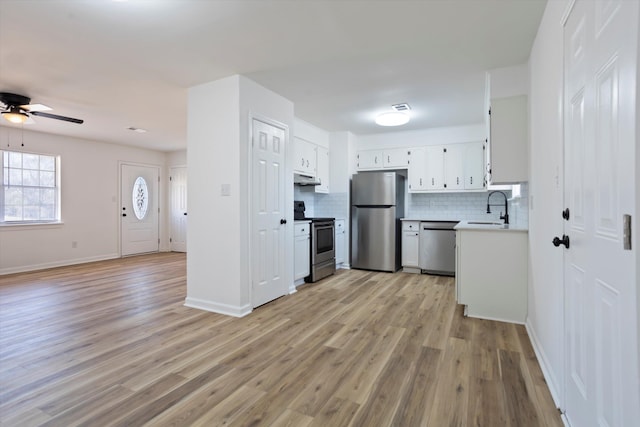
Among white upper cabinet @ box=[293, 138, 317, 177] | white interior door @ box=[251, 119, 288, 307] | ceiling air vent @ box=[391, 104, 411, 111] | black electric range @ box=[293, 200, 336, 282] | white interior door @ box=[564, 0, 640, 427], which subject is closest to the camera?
white interior door @ box=[564, 0, 640, 427]

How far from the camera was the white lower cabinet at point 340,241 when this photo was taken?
560cm

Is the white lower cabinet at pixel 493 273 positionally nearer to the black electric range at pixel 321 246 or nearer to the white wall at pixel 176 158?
the black electric range at pixel 321 246

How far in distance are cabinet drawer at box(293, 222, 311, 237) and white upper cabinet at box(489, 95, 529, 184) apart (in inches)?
92.9

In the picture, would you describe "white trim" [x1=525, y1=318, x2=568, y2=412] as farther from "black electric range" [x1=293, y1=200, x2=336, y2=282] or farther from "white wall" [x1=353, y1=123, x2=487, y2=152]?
"white wall" [x1=353, y1=123, x2=487, y2=152]

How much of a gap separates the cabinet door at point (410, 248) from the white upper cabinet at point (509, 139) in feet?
7.81

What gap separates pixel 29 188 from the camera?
5.66m

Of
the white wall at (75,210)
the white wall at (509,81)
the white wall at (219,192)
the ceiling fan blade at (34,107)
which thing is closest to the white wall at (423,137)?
the white wall at (509,81)

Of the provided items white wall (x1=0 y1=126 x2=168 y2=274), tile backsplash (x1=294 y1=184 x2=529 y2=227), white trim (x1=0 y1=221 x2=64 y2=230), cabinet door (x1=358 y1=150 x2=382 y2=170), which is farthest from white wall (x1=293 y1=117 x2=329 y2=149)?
white trim (x1=0 y1=221 x2=64 y2=230)

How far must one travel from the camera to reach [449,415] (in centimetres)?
167

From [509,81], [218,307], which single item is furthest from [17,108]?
[509,81]

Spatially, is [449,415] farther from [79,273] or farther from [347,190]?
[79,273]

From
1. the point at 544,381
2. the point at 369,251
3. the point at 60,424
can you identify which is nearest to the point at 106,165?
the point at 369,251

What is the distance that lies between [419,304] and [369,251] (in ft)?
6.39

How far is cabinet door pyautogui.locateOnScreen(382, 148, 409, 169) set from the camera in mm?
5656
